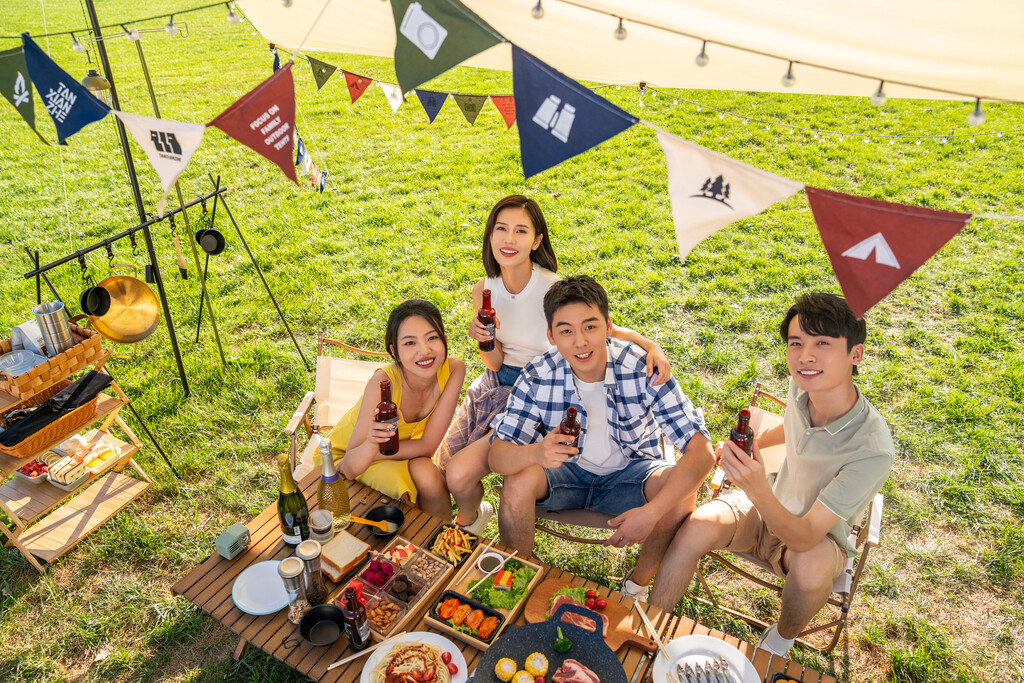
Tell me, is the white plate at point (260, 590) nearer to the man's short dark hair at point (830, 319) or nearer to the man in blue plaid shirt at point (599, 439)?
the man in blue plaid shirt at point (599, 439)

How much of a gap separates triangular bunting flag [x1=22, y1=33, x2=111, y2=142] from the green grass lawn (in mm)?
2291

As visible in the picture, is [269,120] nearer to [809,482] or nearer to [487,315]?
[487,315]

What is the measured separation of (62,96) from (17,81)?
664 mm

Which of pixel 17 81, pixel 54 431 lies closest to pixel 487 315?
pixel 54 431

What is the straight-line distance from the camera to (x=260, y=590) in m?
2.97

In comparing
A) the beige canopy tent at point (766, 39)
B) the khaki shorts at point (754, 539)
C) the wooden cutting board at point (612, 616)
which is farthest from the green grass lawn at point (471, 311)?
the beige canopy tent at point (766, 39)

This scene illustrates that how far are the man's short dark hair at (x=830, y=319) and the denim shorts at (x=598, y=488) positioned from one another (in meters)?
1.09

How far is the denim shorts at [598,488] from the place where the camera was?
11.7 ft

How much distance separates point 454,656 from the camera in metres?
2.67

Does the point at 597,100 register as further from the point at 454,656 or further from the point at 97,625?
the point at 97,625

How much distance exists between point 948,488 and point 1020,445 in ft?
2.56

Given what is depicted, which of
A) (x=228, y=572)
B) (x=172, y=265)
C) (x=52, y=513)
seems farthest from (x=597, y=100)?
(x=172, y=265)

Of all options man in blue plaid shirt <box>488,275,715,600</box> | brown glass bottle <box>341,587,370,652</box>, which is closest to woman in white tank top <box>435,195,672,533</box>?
man in blue plaid shirt <box>488,275,715,600</box>

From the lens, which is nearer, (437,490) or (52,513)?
(437,490)
